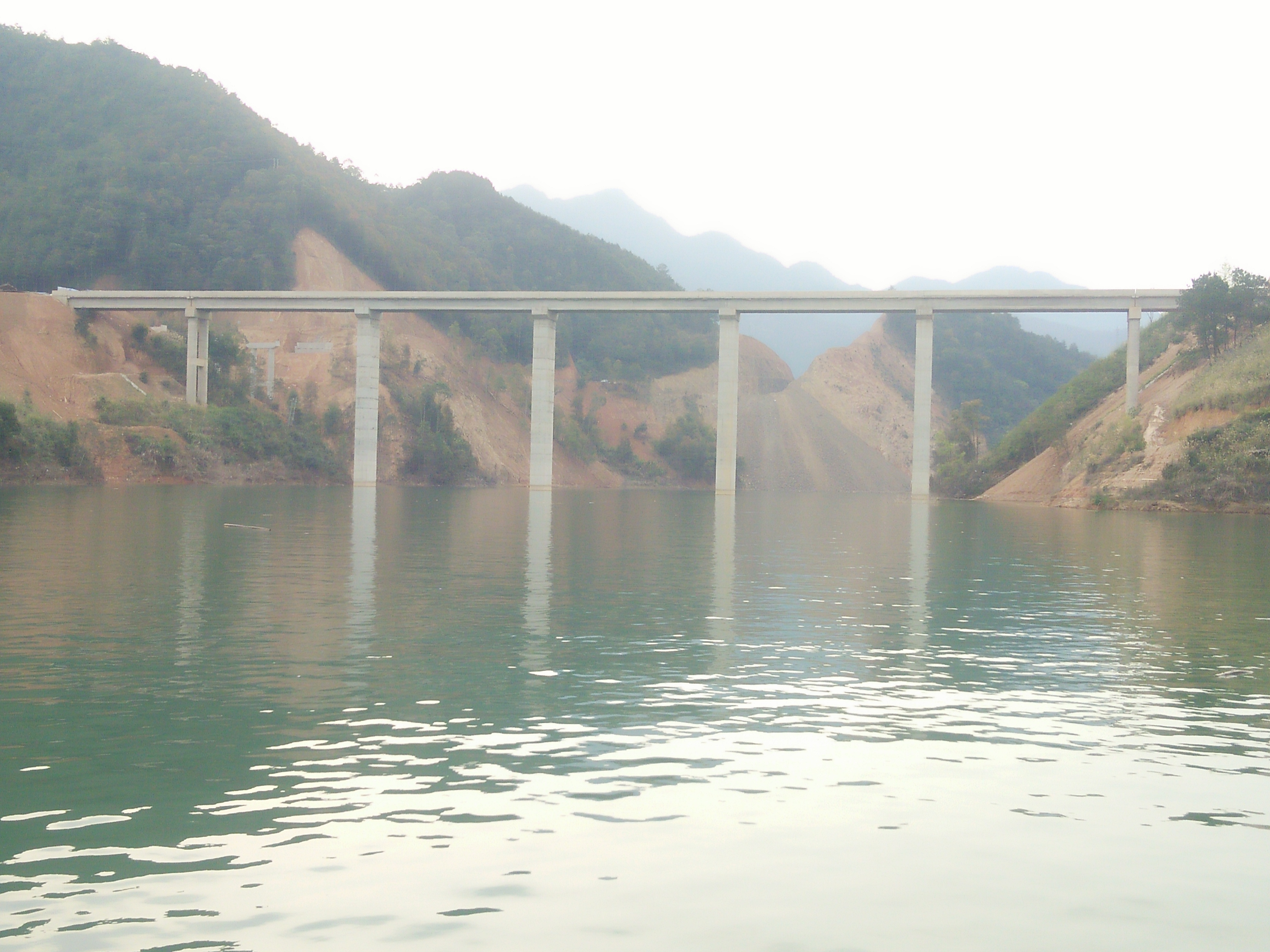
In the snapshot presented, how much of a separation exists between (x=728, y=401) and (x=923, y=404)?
17232 millimetres

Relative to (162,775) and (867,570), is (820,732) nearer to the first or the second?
(162,775)

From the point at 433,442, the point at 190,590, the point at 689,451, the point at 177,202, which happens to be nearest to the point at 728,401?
the point at 433,442

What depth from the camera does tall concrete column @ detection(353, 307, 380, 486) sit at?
104500 millimetres

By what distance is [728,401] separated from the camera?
10081cm

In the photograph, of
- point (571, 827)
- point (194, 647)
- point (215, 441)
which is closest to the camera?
point (571, 827)

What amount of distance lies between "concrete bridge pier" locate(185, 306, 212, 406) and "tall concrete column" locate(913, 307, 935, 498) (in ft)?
221

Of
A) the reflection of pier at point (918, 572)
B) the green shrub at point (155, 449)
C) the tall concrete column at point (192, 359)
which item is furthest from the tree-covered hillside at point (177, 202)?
the reflection of pier at point (918, 572)

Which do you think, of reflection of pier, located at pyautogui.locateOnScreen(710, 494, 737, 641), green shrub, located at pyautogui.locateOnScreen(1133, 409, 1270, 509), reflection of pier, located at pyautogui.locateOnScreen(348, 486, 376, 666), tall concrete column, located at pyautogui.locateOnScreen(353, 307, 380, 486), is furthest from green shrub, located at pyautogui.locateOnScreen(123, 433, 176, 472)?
green shrub, located at pyautogui.locateOnScreen(1133, 409, 1270, 509)

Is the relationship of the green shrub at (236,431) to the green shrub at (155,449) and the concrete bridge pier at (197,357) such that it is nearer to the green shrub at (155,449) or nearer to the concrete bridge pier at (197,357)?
the green shrub at (155,449)

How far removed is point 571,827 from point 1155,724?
722 cm

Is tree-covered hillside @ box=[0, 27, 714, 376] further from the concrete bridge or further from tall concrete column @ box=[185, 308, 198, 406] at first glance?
the concrete bridge

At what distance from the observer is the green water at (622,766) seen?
23.2 feet

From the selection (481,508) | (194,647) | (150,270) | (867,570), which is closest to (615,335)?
(150,270)

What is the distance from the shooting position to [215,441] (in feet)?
340
